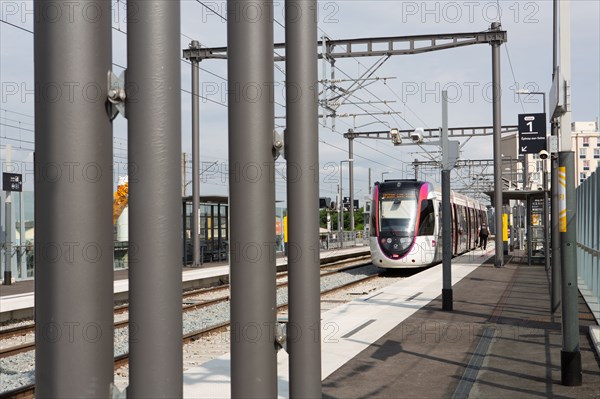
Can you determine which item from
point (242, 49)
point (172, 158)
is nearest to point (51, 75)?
point (172, 158)

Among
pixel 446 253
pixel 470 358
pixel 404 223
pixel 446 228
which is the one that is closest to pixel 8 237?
pixel 404 223

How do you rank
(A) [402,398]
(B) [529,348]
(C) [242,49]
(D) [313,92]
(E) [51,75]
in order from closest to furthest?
(E) [51,75] → (C) [242,49] → (D) [313,92] → (A) [402,398] → (B) [529,348]

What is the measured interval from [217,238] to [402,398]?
24.5 m

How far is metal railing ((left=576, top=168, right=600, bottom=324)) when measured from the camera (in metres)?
13.0

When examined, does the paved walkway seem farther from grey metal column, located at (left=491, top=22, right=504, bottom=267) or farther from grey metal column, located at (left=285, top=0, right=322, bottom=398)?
grey metal column, located at (left=491, top=22, right=504, bottom=267)

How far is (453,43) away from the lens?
23.3m

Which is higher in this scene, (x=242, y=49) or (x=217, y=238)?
(x=242, y=49)

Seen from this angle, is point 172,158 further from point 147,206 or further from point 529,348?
point 529,348

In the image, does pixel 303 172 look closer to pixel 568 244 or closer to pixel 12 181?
pixel 568 244

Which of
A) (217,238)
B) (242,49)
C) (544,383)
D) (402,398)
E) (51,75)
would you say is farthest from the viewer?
(217,238)

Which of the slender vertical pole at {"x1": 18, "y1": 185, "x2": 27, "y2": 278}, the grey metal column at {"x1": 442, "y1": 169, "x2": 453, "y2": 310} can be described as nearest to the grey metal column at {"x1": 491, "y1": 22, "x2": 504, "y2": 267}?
the grey metal column at {"x1": 442, "y1": 169, "x2": 453, "y2": 310}

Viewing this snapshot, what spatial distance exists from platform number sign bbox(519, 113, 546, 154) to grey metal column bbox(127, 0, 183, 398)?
20.0 metres

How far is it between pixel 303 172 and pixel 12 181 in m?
19.0

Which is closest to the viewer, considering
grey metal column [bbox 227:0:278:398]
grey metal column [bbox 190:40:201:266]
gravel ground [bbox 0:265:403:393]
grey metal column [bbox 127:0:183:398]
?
grey metal column [bbox 127:0:183:398]
